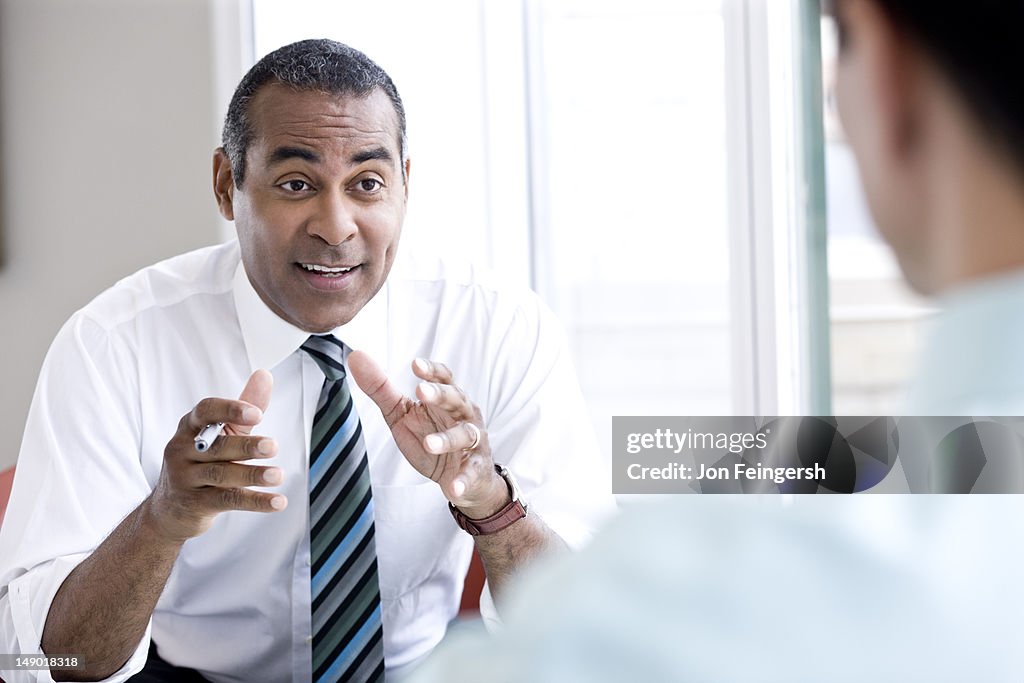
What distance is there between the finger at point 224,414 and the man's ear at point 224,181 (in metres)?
0.51

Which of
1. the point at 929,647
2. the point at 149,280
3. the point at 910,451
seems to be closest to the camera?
the point at 929,647

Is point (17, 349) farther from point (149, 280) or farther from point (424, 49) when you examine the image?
point (424, 49)

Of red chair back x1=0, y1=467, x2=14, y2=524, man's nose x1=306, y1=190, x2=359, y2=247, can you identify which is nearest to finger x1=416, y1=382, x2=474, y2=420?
man's nose x1=306, y1=190, x2=359, y2=247

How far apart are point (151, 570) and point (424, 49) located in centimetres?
142

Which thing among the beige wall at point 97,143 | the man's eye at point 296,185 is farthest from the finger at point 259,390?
the beige wall at point 97,143

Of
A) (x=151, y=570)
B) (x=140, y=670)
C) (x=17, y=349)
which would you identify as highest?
(x=17, y=349)

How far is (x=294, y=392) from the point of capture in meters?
1.44

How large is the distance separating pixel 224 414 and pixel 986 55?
0.91 meters

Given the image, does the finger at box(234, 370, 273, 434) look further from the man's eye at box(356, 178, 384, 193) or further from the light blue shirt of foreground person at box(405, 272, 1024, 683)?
the light blue shirt of foreground person at box(405, 272, 1024, 683)

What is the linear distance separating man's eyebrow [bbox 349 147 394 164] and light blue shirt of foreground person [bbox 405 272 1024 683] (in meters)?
1.18

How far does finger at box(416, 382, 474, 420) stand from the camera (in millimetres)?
1150

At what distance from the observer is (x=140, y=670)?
4.35 feet

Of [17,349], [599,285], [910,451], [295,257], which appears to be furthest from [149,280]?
[910,451]

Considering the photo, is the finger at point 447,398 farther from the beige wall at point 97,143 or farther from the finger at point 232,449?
the beige wall at point 97,143
